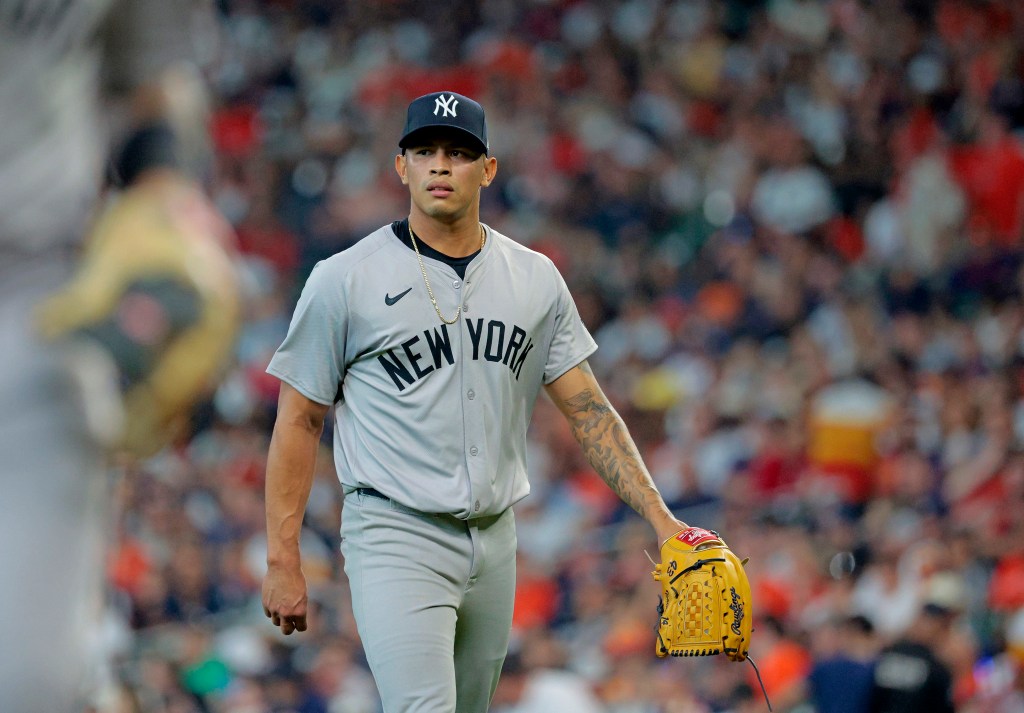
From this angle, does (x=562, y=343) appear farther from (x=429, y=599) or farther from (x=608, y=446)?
(x=429, y=599)

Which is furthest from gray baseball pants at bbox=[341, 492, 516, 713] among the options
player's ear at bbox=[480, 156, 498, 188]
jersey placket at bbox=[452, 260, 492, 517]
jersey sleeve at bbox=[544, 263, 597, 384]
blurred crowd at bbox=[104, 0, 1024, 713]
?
blurred crowd at bbox=[104, 0, 1024, 713]

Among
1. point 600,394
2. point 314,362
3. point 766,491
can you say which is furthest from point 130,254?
point 766,491

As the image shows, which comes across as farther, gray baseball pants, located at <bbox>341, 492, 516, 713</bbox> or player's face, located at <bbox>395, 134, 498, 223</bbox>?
player's face, located at <bbox>395, 134, 498, 223</bbox>

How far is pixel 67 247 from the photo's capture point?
1.82 meters

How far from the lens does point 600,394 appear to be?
13.3ft

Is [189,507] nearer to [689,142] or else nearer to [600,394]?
[689,142]

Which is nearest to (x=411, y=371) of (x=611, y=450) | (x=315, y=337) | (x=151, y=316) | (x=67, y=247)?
(x=315, y=337)

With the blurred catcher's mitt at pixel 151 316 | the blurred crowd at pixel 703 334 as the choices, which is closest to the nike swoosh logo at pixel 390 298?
the blurred catcher's mitt at pixel 151 316

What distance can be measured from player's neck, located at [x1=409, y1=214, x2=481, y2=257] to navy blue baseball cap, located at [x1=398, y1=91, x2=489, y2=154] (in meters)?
0.20

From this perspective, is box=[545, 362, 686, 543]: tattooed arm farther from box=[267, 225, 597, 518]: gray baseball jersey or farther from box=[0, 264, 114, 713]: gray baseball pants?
box=[0, 264, 114, 713]: gray baseball pants

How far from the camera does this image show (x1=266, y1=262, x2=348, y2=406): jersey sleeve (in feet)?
12.3

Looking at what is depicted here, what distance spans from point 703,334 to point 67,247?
9397 millimetres

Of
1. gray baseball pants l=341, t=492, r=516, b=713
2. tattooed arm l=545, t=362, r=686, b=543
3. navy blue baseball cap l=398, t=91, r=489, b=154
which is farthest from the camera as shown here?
tattooed arm l=545, t=362, r=686, b=543

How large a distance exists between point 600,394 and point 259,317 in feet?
27.9
